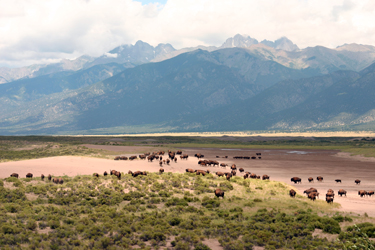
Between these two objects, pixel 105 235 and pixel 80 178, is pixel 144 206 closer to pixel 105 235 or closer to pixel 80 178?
pixel 105 235

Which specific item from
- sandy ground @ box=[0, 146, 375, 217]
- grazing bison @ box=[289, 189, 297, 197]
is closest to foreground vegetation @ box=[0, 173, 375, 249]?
grazing bison @ box=[289, 189, 297, 197]

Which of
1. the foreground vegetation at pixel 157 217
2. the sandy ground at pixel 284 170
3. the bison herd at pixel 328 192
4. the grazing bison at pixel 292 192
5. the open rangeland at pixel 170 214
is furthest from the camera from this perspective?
the sandy ground at pixel 284 170

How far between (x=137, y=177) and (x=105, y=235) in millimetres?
15435

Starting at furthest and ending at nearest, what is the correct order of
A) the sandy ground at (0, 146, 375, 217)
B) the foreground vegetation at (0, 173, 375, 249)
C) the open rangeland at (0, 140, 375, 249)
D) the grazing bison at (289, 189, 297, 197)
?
the sandy ground at (0, 146, 375, 217) → the grazing bison at (289, 189, 297, 197) → the open rangeland at (0, 140, 375, 249) → the foreground vegetation at (0, 173, 375, 249)

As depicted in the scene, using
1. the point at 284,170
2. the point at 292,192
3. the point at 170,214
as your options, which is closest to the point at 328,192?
the point at 292,192

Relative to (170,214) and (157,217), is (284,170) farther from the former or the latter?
(157,217)

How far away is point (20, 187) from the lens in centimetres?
2994

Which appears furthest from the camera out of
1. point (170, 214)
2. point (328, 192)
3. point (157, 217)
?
point (328, 192)

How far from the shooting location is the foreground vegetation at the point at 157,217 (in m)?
19.8

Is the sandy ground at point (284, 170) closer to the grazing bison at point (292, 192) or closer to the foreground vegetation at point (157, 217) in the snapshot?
the grazing bison at point (292, 192)

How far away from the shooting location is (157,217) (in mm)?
24422

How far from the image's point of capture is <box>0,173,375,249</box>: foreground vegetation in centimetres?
1983

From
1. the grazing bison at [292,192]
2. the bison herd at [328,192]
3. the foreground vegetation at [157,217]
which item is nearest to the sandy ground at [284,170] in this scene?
the bison herd at [328,192]

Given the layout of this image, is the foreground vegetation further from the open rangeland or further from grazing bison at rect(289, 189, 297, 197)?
grazing bison at rect(289, 189, 297, 197)
